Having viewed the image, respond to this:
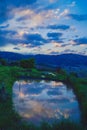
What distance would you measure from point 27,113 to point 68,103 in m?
6.44

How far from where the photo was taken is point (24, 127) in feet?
41.2

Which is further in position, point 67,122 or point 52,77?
point 52,77

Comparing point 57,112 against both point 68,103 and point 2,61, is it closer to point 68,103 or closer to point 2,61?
point 68,103

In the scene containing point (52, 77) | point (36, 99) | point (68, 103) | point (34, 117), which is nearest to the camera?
point (34, 117)

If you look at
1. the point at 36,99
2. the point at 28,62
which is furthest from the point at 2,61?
the point at 36,99

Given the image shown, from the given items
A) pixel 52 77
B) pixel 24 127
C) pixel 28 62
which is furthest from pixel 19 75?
pixel 24 127

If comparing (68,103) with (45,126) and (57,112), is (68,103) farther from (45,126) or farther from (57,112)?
(45,126)

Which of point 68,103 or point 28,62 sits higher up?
point 28,62

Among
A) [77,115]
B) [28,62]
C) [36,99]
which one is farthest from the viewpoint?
[28,62]

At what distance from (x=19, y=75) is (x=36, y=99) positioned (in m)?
26.9

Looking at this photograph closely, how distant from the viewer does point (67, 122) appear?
12.6 metres

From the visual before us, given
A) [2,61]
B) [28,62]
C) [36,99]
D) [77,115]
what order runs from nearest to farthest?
[77,115], [36,99], [28,62], [2,61]

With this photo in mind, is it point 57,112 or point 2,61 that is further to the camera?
point 2,61

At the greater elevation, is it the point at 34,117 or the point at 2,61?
the point at 2,61
